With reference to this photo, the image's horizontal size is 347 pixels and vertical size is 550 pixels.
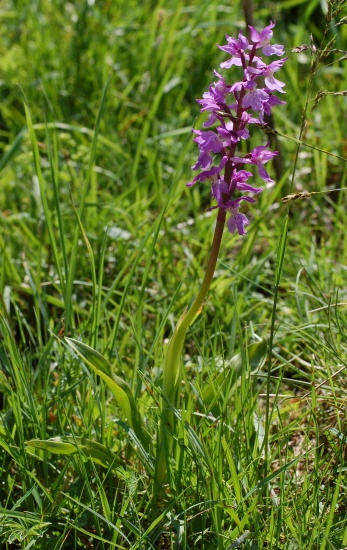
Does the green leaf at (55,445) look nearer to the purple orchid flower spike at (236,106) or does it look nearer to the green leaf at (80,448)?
the green leaf at (80,448)

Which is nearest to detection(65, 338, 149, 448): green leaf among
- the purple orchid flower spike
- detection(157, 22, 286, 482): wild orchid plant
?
detection(157, 22, 286, 482): wild orchid plant

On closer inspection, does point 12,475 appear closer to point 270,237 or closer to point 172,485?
point 172,485

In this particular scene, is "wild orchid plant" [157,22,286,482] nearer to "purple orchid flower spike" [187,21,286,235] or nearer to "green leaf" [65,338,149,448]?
"purple orchid flower spike" [187,21,286,235]

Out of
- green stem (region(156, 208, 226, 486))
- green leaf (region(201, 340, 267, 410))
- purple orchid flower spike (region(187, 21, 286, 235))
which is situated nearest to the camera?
purple orchid flower spike (region(187, 21, 286, 235))

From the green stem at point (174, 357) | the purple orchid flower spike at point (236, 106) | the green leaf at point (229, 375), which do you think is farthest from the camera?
the green leaf at point (229, 375)

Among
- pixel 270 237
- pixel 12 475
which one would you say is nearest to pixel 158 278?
pixel 270 237

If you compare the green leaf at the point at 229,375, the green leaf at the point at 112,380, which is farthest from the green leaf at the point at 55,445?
the green leaf at the point at 229,375

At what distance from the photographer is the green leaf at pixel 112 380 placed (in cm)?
172

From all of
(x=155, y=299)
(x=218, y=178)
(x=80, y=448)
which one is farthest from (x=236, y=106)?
(x=155, y=299)

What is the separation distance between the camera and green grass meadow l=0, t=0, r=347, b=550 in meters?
1.72

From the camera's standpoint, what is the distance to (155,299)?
2.63 m

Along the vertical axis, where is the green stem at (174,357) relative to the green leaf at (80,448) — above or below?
above

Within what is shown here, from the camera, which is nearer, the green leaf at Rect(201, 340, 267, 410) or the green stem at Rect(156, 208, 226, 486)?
the green stem at Rect(156, 208, 226, 486)

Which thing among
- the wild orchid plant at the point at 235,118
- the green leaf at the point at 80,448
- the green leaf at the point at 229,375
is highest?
the wild orchid plant at the point at 235,118
